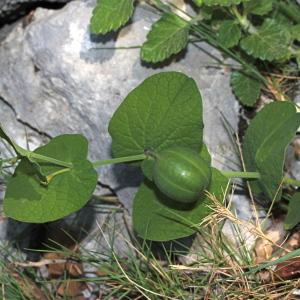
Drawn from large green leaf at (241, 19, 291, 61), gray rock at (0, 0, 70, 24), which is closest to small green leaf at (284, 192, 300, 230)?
large green leaf at (241, 19, 291, 61)

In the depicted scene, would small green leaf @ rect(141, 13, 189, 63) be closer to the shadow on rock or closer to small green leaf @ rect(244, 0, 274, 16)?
small green leaf @ rect(244, 0, 274, 16)

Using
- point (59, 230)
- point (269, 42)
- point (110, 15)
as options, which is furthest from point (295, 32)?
point (59, 230)

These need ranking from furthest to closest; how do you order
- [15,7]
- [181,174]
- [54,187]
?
[15,7] < [54,187] < [181,174]

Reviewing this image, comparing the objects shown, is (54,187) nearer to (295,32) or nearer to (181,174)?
(181,174)

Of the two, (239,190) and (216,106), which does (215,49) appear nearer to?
(216,106)

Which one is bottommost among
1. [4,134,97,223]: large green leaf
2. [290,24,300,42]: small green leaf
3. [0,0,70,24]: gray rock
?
[4,134,97,223]: large green leaf

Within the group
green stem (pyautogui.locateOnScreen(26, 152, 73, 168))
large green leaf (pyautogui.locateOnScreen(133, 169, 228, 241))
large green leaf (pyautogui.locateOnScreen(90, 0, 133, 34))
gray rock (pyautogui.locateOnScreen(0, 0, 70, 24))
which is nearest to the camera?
green stem (pyautogui.locateOnScreen(26, 152, 73, 168))

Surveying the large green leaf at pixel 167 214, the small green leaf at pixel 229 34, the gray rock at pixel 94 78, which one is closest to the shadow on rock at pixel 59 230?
the gray rock at pixel 94 78
